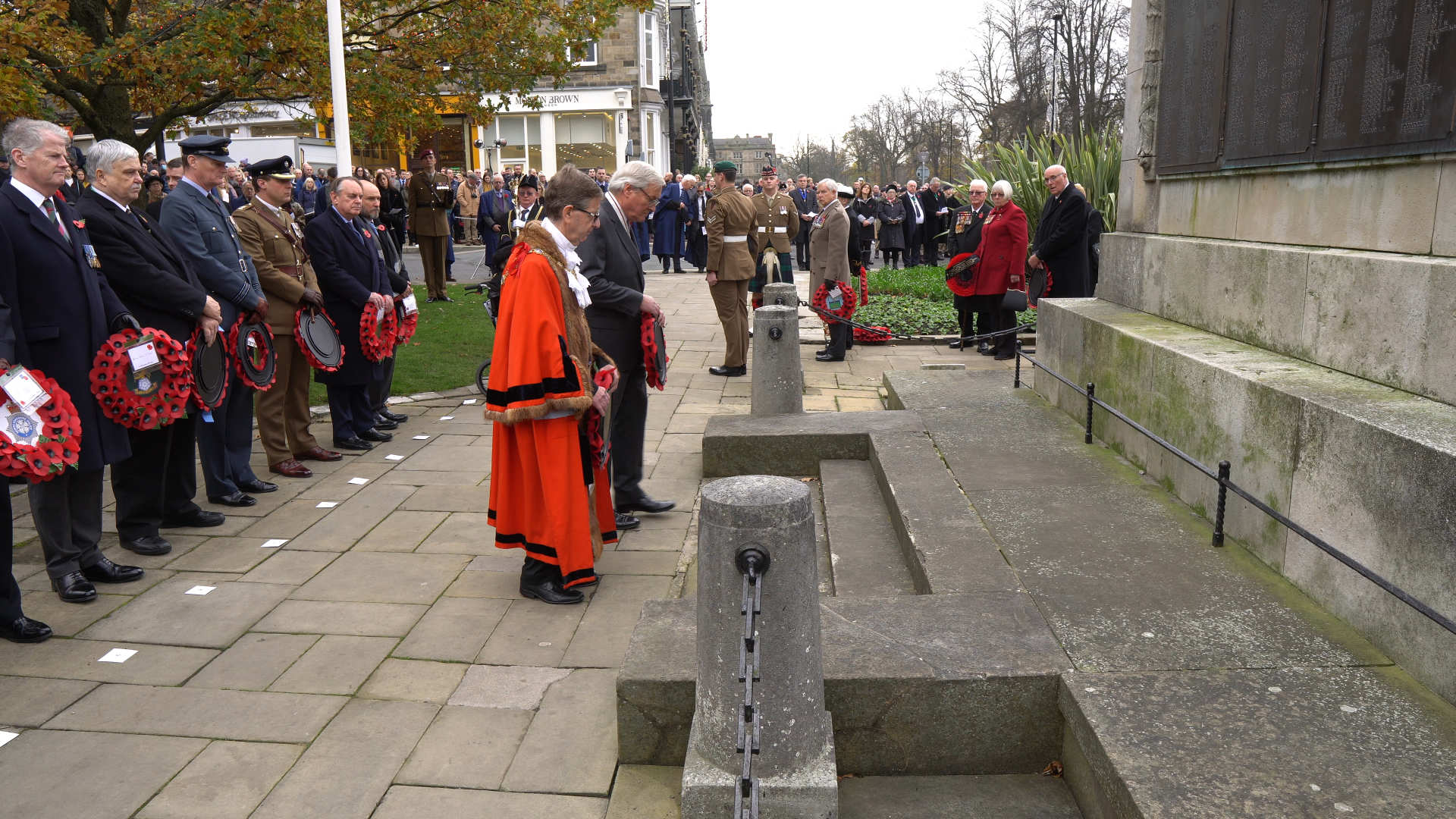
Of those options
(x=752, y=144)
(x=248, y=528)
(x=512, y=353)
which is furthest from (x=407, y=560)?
(x=752, y=144)

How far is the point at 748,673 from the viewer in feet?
8.75

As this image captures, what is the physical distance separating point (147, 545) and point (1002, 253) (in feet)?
26.3

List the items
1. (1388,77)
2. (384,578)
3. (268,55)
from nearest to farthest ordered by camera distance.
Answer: (1388,77)
(384,578)
(268,55)

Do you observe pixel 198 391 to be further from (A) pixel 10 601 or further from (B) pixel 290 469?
(A) pixel 10 601

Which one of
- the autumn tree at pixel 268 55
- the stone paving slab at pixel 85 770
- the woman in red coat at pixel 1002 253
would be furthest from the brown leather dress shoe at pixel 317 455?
the woman in red coat at pixel 1002 253

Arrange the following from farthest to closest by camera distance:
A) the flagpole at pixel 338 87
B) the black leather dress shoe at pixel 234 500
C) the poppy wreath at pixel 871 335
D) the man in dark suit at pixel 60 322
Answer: the poppy wreath at pixel 871 335 → the flagpole at pixel 338 87 → the black leather dress shoe at pixel 234 500 → the man in dark suit at pixel 60 322

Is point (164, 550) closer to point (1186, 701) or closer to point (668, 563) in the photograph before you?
point (668, 563)

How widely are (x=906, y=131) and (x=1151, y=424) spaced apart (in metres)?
58.5

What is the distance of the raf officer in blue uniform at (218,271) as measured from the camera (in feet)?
19.7

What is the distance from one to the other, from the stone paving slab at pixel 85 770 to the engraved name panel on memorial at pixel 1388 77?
4788mm

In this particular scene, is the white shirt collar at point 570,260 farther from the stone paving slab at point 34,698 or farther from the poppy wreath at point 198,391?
A: the stone paving slab at point 34,698

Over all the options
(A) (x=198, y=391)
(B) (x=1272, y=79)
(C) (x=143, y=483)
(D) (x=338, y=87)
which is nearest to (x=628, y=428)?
(A) (x=198, y=391)

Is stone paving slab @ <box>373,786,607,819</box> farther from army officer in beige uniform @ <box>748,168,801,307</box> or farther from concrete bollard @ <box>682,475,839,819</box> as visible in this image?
army officer in beige uniform @ <box>748,168,801,307</box>

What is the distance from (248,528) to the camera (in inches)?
227
